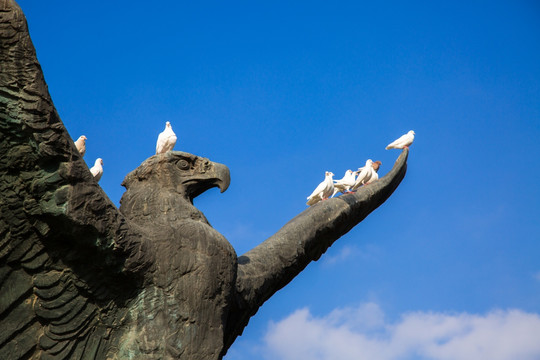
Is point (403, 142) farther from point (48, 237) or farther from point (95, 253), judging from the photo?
point (48, 237)

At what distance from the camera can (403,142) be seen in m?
12.2

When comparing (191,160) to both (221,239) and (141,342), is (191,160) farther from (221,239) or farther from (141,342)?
(141,342)

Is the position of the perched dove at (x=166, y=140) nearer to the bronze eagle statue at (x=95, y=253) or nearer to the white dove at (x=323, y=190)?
the white dove at (x=323, y=190)

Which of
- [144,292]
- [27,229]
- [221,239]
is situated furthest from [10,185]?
[221,239]

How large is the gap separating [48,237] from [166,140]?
5098 millimetres

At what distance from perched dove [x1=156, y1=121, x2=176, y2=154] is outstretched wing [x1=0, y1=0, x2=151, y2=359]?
177 inches

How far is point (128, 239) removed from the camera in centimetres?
562

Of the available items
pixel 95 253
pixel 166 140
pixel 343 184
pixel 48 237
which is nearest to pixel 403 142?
pixel 343 184

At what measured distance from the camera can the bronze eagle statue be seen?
5.05 m

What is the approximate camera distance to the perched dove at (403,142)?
467 inches

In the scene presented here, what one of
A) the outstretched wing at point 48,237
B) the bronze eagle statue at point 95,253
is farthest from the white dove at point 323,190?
the outstretched wing at point 48,237

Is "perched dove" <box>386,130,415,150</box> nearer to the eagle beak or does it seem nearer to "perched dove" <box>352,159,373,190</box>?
"perched dove" <box>352,159,373,190</box>

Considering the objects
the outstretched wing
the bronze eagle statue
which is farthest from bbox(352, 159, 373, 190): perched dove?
the outstretched wing

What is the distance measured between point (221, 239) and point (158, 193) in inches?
25.5
